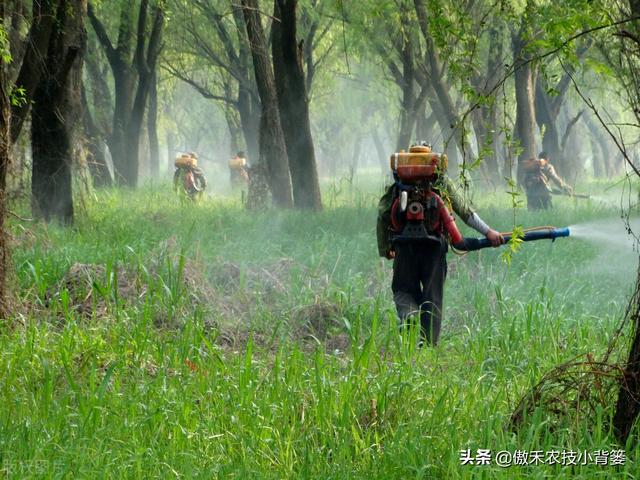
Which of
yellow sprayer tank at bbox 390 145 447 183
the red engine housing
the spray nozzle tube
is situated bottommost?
the spray nozzle tube

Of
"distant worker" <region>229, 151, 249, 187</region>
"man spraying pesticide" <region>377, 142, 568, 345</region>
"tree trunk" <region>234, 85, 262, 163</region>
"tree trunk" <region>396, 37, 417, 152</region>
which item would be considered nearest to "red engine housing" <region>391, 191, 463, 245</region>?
"man spraying pesticide" <region>377, 142, 568, 345</region>

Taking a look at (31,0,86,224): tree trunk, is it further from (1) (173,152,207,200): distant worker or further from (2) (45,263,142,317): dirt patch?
(1) (173,152,207,200): distant worker

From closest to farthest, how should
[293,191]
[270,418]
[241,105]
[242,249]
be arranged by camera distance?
[270,418] < [242,249] < [293,191] < [241,105]

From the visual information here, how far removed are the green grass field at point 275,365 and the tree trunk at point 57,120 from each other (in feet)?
3.78

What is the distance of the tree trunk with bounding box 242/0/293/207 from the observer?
14.4 m

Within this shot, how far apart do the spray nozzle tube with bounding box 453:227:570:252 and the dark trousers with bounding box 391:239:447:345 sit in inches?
6.1

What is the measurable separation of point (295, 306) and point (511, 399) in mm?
3245

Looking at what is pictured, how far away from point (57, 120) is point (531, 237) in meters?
6.81

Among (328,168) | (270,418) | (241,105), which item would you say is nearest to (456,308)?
(270,418)

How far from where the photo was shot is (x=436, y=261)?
7.01 metres

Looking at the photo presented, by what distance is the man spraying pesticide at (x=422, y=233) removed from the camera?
6.73m

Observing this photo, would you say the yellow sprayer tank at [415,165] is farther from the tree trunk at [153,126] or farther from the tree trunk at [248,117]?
the tree trunk at [153,126]

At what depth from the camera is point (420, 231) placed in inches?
269

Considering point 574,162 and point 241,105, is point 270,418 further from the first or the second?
point 574,162
